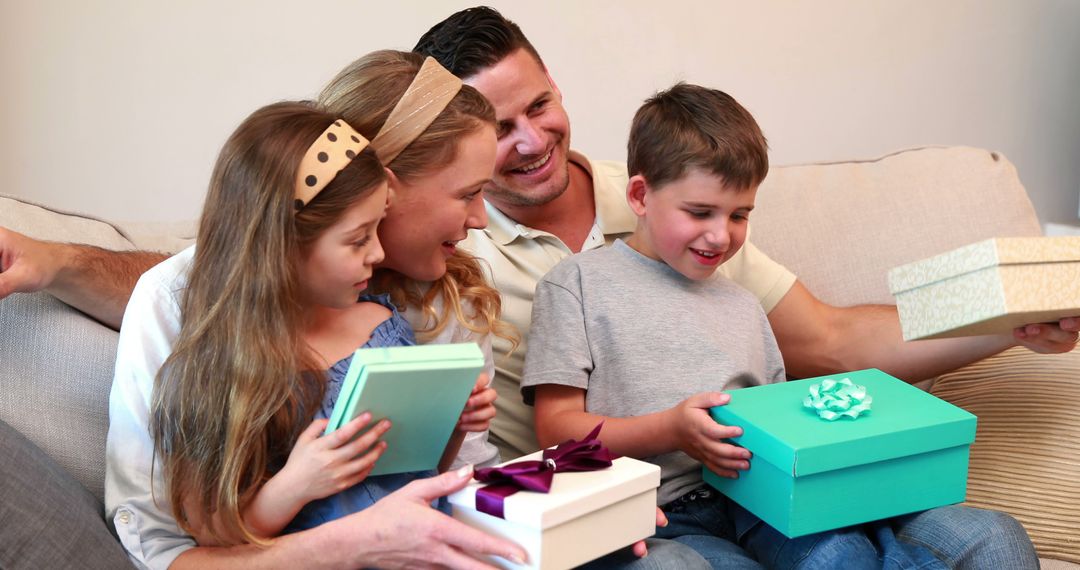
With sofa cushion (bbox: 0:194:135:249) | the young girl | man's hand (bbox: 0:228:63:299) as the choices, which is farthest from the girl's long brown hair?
sofa cushion (bbox: 0:194:135:249)

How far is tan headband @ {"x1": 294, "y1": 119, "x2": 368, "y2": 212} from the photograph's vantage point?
116 centimetres

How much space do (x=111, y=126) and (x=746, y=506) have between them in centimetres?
135

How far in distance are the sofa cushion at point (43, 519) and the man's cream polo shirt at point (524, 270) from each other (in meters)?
0.68

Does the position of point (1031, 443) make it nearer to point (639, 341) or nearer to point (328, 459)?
point (639, 341)

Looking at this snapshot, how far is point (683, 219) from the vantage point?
5.05 feet

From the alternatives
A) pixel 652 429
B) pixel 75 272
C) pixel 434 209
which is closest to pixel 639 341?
pixel 652 429

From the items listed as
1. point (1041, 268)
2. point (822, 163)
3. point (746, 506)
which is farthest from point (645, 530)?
point (822, 163)

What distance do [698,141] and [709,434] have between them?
1.41 ft

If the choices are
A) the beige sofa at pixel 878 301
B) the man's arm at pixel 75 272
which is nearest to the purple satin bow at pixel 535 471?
the beige sofa at pixel 878 301

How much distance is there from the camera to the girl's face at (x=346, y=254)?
3.86 feet

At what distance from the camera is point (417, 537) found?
3.52 feet

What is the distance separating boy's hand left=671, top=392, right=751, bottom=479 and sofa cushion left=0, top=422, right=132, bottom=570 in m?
0.71

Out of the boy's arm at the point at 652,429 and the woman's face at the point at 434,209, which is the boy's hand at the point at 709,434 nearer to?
the boy's arm at the point at 652,429

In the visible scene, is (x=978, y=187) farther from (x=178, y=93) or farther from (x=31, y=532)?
(x=31, y=532)
